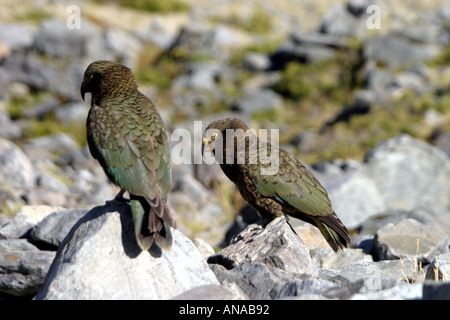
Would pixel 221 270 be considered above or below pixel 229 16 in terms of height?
below

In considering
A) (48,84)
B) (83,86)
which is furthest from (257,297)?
(48,84)

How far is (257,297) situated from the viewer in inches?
194

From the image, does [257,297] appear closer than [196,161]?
Yes

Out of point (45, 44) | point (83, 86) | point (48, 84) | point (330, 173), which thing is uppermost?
point (45, 44)

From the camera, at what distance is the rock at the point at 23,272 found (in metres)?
6.10

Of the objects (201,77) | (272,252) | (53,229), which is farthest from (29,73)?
(272,252)

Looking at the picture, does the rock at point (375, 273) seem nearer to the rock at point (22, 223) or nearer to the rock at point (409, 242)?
the rock at point (409, 242)

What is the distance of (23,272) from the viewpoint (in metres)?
6.14

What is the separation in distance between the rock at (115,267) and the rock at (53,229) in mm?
1717

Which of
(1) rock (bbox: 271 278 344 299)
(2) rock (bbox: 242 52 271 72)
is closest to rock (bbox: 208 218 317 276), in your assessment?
(1) rock (bbox: 271 278 344 299)

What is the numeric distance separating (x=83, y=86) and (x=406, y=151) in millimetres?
8395

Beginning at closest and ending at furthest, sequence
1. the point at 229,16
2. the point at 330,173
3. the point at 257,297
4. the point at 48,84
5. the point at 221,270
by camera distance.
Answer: the point at 257,297
the point at 221,270
the point at 330,173
the point at 48,84
the point at 229,16

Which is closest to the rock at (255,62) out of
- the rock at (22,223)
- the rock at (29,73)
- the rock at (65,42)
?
the rock at (65,42)

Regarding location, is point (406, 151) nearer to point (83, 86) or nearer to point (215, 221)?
point (215, 221)
